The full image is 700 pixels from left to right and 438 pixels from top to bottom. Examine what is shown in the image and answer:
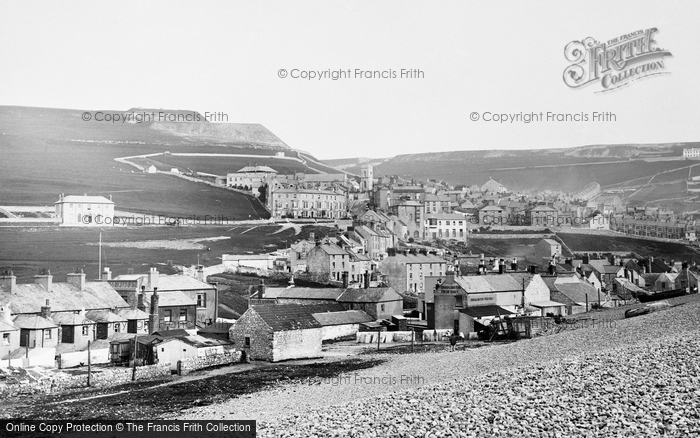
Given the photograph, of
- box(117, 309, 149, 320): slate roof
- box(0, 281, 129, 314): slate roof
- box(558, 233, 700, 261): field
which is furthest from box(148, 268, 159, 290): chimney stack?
box(558, 233, 700, 261): field

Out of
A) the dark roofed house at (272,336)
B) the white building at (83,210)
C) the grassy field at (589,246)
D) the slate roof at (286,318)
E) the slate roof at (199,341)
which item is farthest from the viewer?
the grassy field at (589,246)

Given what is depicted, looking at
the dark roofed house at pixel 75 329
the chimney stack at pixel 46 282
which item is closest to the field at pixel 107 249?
the chimney stack at pixel 46 282

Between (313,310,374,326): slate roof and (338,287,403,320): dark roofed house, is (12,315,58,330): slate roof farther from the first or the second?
(338,287,403,320): dark roofed house

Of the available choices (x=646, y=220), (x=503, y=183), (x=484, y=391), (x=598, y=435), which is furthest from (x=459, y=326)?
(x=503, y=183)

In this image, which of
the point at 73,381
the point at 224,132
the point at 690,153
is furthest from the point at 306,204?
the point at 690,153

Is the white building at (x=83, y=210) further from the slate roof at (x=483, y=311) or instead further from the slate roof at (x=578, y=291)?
the slate roof at (x=578, y=291)

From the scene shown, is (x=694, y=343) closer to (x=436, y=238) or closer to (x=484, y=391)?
(x=484, y=391)
